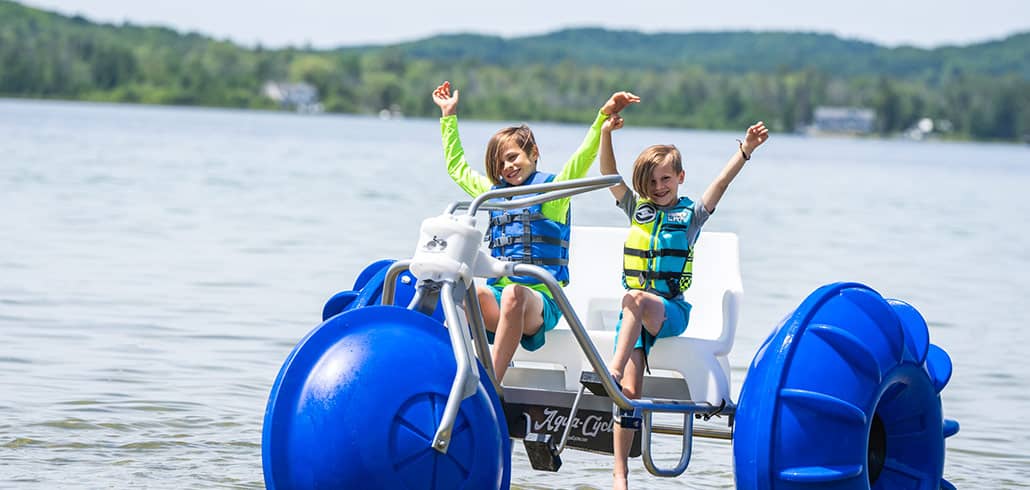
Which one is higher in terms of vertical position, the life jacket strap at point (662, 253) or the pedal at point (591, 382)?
the life jacket strap at point (662, 253)

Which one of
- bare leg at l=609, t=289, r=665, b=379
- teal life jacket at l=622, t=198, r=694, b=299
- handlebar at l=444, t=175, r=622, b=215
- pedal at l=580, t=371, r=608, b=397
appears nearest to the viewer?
handlebar at l=444, t=175, r=622, b=215

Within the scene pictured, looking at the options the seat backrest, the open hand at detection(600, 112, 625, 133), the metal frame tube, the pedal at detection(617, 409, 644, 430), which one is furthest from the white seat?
the metal frame tube

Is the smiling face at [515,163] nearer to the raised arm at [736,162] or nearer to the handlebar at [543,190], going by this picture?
the raised arm at [736,162]

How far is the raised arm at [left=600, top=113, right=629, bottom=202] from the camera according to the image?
5.72 m

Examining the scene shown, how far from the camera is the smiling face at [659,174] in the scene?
559 cm

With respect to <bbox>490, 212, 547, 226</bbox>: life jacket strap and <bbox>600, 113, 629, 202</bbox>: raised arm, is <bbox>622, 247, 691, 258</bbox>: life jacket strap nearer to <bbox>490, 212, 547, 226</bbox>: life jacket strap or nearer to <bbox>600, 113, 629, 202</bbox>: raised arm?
<bbox>600, 113, 629, 202</bbox>: raised arm

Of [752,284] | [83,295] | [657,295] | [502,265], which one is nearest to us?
[502,265]

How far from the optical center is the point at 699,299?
612cm

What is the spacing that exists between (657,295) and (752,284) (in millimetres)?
10225

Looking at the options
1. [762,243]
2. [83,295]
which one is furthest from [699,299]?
[762,243]

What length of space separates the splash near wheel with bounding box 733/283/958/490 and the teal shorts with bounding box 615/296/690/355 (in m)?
0.49

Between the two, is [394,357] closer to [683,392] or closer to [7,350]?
[683,392]

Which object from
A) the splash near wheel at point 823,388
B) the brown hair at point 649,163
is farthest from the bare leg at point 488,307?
the splash near wheel at point 823,388

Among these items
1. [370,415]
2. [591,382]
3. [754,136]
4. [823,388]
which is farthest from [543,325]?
[370,415]
